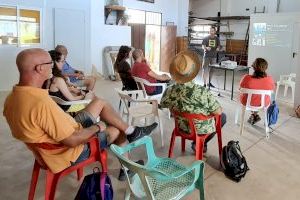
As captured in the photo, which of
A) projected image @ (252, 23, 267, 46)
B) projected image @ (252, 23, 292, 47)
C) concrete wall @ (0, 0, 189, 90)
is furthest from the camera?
projected image @ (252, 23, 267, 46)

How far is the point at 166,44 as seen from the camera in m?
10.0

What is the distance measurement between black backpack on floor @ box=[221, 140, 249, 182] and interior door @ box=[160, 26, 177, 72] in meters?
7.43

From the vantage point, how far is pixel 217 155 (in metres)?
3.12

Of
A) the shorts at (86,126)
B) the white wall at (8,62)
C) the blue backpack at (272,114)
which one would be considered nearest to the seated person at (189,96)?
the shorts at (86,126)

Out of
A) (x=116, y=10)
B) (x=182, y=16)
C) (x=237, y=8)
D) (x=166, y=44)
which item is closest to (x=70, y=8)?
(x=116, y=10)

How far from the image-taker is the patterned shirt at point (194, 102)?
2467 mm

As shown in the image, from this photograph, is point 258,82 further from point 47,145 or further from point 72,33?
point 72,33

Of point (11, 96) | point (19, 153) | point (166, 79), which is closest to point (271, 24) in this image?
point (166, 79)

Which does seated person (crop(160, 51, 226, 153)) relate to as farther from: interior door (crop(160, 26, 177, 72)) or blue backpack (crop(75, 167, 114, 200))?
interior door (crop(160, 26, 177, 72))

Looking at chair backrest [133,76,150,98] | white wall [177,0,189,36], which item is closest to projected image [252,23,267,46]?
white wall [177,0,189,36]

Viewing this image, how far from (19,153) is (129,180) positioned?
177 centimetres

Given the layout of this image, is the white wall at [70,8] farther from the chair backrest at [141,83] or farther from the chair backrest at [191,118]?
the chair backrest at [191,118]

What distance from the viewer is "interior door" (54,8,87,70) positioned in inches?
273

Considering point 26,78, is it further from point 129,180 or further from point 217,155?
point 217,155
